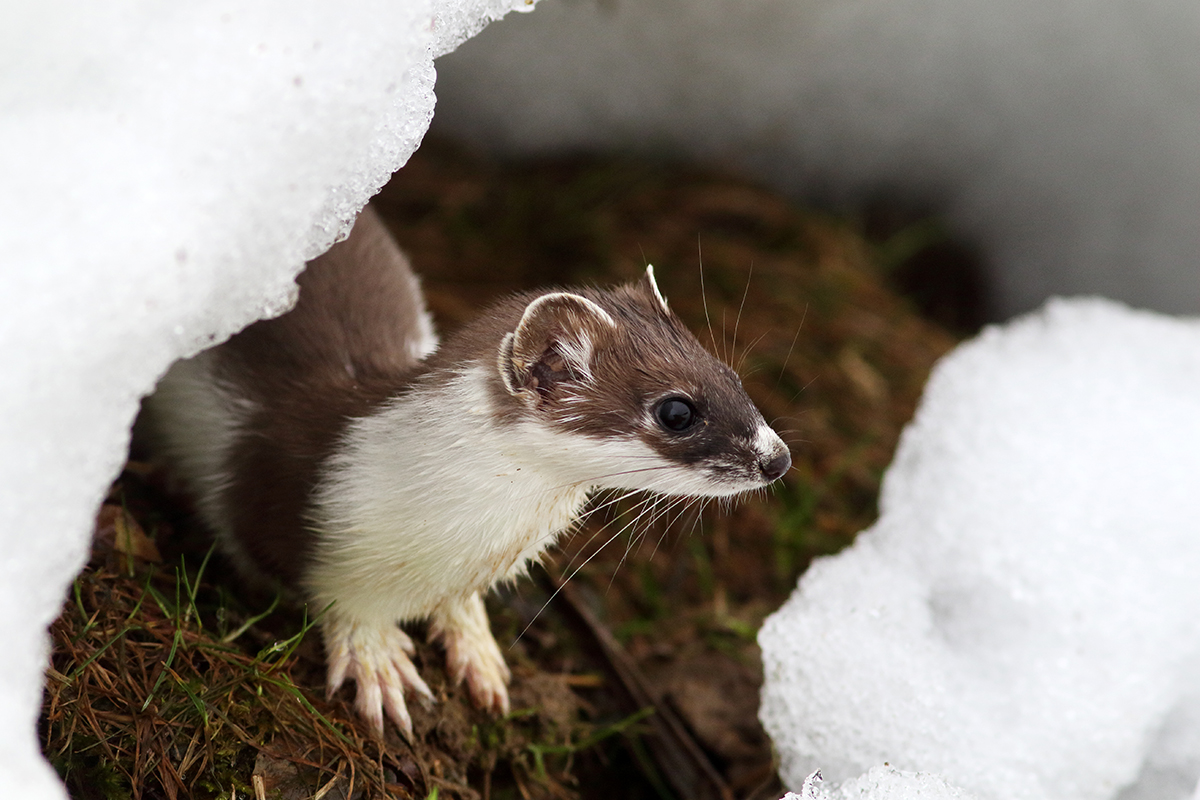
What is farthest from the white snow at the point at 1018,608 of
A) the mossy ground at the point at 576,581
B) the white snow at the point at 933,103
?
the white snow at the point at 933,103

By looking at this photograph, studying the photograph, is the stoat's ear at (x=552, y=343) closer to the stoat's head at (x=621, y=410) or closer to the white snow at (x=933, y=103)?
the stoat's head at (x=621, y=410)

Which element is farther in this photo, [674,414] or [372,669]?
[372,669]

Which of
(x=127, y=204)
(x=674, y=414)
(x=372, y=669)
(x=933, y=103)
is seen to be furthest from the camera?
(x=933, y=103)

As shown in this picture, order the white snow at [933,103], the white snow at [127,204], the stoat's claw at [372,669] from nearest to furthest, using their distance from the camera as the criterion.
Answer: the white snow at [127,204] → the stoat's claw at [372,669] → the white snow at [933,103]

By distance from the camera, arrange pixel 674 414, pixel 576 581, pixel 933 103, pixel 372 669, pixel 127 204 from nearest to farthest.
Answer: pixel 127 204 < pixel 674 414 < pixel 372 669 < pixel 576 581 < pixel 933 103

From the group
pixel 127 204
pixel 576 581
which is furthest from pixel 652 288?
pixel 576 581

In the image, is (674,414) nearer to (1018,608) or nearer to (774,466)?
(774,466)

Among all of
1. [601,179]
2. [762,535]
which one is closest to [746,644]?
[762,535]

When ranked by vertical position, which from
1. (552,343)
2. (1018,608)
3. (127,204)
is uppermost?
(127,204)

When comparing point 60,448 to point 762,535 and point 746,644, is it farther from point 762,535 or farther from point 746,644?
point 762,535
